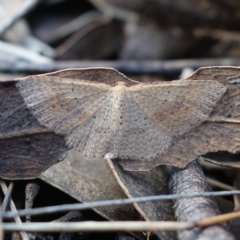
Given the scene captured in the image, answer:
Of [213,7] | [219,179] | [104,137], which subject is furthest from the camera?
[213,7]

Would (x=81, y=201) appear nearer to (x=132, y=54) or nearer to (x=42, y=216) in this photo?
(x=42, y=216)

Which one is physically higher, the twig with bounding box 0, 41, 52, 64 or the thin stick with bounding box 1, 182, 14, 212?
the twig with bounding box 0, 41, 52, 64

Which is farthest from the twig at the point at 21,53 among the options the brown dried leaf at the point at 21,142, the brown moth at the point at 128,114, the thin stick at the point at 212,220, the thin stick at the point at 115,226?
the thin stick at the point at 212,220

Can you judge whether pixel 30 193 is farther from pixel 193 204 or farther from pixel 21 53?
pixel 21 53

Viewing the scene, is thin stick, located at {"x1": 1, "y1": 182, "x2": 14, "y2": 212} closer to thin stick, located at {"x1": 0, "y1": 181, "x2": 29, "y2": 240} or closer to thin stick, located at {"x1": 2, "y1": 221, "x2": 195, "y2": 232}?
thin stick, located at {"x1": 0, "y1": 181, "x2": 29, "y2": 240}

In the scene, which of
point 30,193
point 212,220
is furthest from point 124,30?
point 212,220

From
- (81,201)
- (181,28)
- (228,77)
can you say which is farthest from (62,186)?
(181,28)

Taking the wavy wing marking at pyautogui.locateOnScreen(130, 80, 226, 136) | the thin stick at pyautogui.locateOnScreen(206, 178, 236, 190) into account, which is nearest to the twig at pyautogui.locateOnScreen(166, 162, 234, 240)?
the wavy wing marking at pyautogui.locateOnScreen(130, 80, 226, 136)
